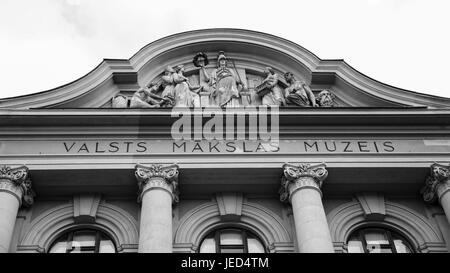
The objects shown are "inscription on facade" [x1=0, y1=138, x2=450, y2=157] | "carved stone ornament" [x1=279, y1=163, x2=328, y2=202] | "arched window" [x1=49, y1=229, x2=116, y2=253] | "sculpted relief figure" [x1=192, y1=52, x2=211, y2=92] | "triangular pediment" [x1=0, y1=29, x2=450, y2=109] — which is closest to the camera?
"arched window" [x1=49, y1=229, x2=116, y2=253]

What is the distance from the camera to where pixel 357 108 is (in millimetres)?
18594

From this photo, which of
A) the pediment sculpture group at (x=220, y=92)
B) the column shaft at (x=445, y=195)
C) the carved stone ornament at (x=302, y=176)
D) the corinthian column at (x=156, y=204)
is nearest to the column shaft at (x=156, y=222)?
the corinthian column at (x=156, y=204)

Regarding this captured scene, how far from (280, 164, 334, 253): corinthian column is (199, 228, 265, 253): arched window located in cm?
129

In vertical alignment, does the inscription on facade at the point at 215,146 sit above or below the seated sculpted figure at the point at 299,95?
below

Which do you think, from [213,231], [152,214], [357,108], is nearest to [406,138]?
[357,108]

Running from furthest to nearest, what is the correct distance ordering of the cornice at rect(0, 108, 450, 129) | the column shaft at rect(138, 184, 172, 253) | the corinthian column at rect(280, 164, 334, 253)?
the cornice at rect(0, 108, 450, 129), the corinthian column at rect(280, 164, 334, 253), the column shaft at rect(138, 184, 172, 253)

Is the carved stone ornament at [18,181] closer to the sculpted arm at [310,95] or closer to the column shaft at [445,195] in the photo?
the sculpted arm at [310,95]

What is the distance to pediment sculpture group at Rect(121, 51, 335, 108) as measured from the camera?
19.3 m

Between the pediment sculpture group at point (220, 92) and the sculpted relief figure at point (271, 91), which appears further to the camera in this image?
the sculpted relief figure at point (271, 91)

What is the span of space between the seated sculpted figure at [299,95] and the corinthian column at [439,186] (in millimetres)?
3716

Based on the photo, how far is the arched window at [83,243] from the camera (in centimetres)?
1702

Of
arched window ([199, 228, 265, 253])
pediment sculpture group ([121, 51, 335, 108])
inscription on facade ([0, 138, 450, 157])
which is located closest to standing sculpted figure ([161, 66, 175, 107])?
pediment sculpture group ([121, 51, 335, 108])

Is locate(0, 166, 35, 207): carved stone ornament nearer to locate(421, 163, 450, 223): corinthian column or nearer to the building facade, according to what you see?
the building facade

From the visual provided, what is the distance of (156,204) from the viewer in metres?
16.6
